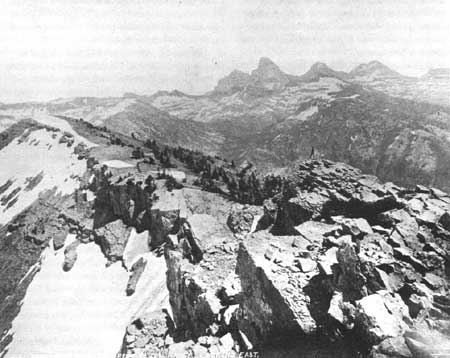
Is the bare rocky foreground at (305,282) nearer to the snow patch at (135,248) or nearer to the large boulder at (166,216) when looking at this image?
the large boulder at (166,216)

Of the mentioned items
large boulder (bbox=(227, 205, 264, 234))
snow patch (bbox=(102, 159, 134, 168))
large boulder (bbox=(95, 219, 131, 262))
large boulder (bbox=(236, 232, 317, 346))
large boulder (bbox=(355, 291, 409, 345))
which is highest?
large boulder (bbox=(355, 291, 409, 345))

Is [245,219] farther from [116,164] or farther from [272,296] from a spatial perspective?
[116,164]

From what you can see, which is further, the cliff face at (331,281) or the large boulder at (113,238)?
the large boulder at (113,238)

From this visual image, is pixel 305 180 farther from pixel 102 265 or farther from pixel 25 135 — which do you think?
pixel 25 135

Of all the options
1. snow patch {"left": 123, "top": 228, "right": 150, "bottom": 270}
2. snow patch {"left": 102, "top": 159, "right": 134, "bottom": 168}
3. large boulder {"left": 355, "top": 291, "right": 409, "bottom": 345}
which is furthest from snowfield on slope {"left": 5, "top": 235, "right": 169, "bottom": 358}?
large boulder {"left": 355, "top": 291, "right": 409, "bottom": 345}

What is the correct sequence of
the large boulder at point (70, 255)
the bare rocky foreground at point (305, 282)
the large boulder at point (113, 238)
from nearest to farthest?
the bare rocky foreground at point (305, 282), the large boulder at point (113, 238), the large boulder at point (70, 255)

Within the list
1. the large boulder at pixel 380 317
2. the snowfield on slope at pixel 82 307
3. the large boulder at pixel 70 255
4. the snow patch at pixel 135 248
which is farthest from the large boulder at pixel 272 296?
the large boulder at pixel 70 255

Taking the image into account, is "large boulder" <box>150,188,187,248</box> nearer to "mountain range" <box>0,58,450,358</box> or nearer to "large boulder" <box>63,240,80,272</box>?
"mountain range" <box>0,58,450,358</box>

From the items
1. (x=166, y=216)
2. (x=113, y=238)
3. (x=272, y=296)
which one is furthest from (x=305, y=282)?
(x=113, y=238)
